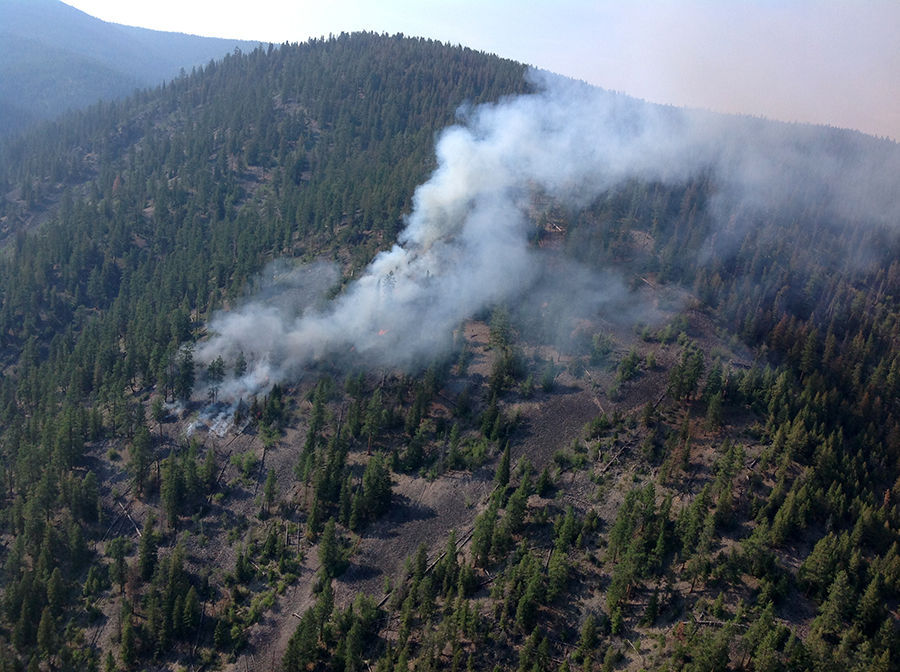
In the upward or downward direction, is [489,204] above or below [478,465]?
above

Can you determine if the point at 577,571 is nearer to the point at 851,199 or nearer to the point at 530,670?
the point at 530,670

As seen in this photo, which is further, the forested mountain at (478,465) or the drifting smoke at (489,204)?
the drifting smoke at (489,204)

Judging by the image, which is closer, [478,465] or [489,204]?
[478,465]

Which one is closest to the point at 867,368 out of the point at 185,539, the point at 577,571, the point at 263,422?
the point at 577,571

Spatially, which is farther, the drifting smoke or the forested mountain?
the drifting smoke
